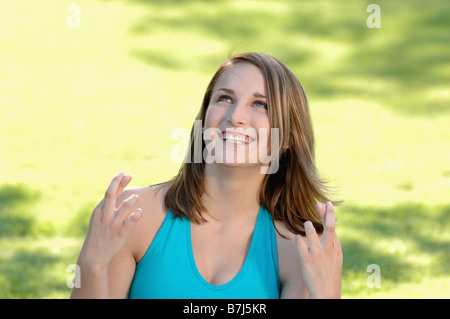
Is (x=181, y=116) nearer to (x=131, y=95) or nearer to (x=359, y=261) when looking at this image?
(x=131, y=95)

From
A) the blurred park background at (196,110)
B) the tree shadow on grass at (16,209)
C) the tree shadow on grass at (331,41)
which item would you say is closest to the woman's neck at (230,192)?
the blurred park background at (196,110)

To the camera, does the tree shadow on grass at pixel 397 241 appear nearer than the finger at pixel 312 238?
No

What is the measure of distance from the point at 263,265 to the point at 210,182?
40 centimetres

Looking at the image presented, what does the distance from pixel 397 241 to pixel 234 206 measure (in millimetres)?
A: 2913

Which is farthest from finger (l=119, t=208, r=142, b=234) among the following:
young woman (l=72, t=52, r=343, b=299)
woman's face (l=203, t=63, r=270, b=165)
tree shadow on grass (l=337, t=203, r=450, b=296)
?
tree shadow on grass (l=337, t=203, r=450, b=296)

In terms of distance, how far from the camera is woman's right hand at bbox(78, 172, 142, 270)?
2322 millimetres

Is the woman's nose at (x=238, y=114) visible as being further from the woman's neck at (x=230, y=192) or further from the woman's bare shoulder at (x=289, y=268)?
the woman's bare shoulder at (x=289, y=268)

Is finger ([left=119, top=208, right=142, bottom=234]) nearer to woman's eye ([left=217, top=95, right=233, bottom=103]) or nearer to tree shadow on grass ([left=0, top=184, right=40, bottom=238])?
woman's eye ([left=217, top=95, right=233, bottom=103])

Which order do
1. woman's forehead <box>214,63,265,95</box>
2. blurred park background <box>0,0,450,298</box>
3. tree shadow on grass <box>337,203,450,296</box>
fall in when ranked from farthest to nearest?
blurred park background <box>0,0,450,298</box> < tree shadow on grass <box>337,203,450,296</box> < woman's forehead <box>214,63,265,95</box>

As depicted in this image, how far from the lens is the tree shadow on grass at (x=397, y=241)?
15.9 ft

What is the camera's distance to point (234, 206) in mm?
2855

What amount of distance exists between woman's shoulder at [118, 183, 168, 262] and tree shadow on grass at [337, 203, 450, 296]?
2160mm

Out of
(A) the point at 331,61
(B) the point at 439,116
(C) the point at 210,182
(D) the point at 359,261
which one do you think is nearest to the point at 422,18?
(A) the point at 331,61

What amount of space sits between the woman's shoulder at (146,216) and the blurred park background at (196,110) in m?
0.80
